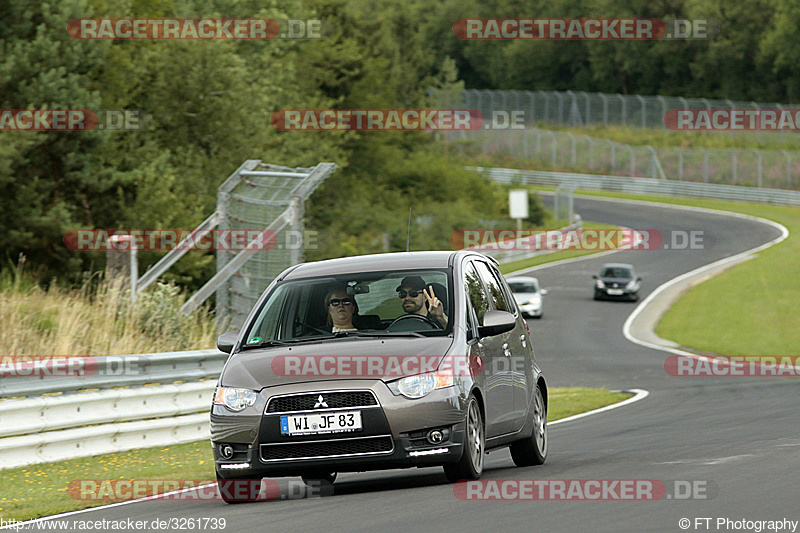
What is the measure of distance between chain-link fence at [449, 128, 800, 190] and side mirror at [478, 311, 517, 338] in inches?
3032

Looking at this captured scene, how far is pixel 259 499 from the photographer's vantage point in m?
9.78

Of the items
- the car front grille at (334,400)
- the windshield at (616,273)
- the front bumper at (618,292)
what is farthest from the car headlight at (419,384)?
the windshield at (616,273)

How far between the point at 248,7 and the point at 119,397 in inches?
1607

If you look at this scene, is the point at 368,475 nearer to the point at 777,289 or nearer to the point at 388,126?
the point at 777,289

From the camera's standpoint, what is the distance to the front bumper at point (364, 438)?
358 inches

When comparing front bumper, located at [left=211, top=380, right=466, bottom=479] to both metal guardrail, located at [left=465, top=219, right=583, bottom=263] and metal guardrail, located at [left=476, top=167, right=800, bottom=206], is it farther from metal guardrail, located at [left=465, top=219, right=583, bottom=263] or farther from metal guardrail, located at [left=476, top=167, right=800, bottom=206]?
metal guardrail, located at [left=476, top=167, right=800, bottom=206]

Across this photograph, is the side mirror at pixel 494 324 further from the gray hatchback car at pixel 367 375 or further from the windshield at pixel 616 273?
the windshield at pixel 616 273

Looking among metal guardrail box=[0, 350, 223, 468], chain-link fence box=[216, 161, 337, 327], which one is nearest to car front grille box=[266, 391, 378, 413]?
metal guardrail box=[0, 350, 223, 468]

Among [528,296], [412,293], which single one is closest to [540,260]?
[528,296]

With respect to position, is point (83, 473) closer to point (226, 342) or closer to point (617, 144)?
point (226, 342)

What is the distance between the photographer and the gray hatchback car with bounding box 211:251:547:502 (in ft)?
29.9

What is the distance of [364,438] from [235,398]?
93 cm

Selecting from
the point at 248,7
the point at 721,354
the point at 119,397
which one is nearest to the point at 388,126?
the point at 248,7

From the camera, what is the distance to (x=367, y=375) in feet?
30.1
